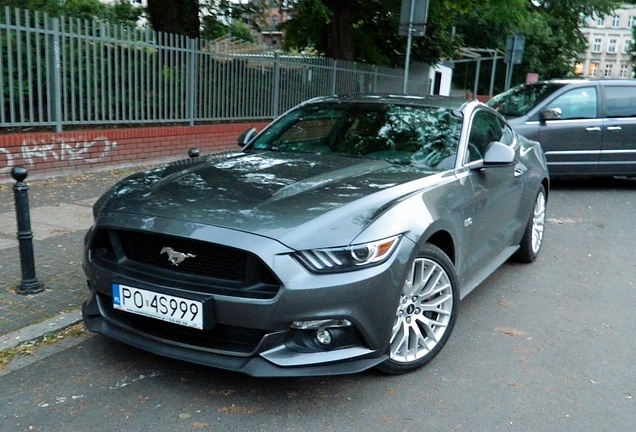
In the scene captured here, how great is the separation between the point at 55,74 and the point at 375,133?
5720 mm

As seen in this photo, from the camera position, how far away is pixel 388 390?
3.48 m

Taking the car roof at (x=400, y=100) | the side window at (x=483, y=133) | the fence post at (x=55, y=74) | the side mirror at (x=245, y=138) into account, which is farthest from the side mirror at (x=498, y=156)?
the fence post at (x=55, y=74)

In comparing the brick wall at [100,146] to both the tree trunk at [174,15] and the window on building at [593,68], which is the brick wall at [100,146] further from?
the window on building at [593,68]

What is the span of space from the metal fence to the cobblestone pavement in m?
1.07

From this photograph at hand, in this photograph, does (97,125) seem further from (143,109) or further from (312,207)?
(312,207)

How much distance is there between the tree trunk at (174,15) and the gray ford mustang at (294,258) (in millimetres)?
8867

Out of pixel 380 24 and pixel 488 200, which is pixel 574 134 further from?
pixel 380 24

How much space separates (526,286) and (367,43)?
14085 mm

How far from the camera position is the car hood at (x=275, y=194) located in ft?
10.6

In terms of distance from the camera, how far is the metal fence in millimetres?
8273

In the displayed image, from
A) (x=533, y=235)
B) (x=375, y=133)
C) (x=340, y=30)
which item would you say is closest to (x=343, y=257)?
(x=375, y=133)

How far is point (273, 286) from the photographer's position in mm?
3096

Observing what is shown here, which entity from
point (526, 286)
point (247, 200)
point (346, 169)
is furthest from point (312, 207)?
point (526, 286)

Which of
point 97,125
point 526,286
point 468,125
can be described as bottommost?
point 526,286
